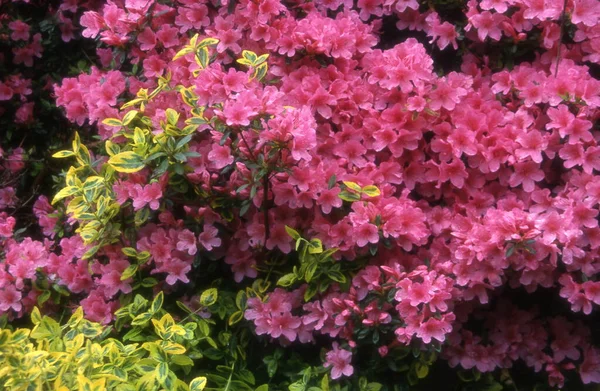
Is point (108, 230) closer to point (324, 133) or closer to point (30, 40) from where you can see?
point (324, 133)

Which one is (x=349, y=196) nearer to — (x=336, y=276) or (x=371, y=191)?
(x=371, y=191)

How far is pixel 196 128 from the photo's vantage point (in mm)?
2357

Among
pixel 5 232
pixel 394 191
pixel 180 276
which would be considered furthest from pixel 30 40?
pixel 394 191

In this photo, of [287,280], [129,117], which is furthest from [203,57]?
[287,280]

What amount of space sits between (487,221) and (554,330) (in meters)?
0.63

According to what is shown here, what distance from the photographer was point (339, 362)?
7.75 feet

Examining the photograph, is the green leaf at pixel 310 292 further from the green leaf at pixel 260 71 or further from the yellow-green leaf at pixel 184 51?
the yellow-green leaf at pixel 184 51

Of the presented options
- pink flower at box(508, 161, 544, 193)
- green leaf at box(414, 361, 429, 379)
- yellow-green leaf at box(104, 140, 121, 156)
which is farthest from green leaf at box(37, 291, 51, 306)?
pink flower at box(508, 161, 544, 193)

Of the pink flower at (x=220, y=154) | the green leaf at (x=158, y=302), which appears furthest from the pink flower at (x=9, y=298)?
the pink flower at (x=220, y=154)

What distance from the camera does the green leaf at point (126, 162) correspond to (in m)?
2.30

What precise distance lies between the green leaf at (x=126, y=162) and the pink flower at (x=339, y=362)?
87 centimetres

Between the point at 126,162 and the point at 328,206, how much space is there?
0.67 metres

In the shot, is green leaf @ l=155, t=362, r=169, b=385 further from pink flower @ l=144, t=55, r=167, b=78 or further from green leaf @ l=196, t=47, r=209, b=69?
pink flower @ l=144, t=55, r=167, b=78

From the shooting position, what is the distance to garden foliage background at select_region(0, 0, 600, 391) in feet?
7.55
